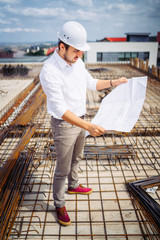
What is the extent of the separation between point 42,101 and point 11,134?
2203 millimetres

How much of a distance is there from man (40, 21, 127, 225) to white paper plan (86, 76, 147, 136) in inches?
5.2

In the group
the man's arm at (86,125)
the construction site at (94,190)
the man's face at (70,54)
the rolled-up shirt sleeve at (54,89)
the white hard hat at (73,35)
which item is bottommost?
the construction site at (94,190)

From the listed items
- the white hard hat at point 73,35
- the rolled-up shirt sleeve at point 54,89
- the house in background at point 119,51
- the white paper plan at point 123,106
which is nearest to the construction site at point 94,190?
the white paper plan at point 123,106

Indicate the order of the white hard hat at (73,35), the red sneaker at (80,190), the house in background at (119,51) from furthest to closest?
the house in background at (119,51) < the red sneaker at (80,190) < the white hard hat at (73,35)

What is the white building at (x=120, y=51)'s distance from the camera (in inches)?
958

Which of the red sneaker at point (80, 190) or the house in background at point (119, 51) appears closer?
the red sneaker at point (80, 190)

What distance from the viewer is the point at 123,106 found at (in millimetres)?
2041

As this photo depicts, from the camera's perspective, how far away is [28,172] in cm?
291

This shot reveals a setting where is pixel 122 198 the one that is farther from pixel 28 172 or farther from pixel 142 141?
pixel 142 141

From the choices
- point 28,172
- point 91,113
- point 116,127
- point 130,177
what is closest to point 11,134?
point 28,172

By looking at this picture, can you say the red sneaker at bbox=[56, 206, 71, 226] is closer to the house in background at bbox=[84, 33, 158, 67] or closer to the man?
the man

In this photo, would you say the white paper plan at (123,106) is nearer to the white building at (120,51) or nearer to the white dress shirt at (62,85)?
the white dress shirt at (62,85)

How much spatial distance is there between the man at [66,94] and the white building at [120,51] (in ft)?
76.9

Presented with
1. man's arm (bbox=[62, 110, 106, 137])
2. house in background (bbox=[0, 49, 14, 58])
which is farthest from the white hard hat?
house in background (bbox=[0, 49, 14, 58])
